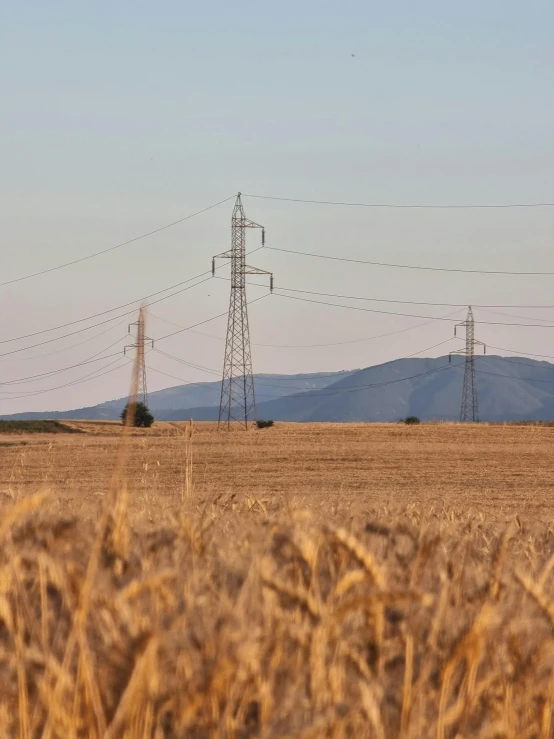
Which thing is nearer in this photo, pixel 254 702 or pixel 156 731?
pixel 156 731

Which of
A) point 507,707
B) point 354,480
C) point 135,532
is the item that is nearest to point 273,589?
point 507,707

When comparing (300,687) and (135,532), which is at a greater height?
(135,532)

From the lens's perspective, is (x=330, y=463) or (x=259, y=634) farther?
(x=330, y=463)

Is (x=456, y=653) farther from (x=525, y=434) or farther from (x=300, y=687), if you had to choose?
(x=525, y=434)

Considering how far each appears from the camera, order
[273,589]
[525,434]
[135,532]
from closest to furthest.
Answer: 1. [273,589]
2. [135,532]
3. [525,434]

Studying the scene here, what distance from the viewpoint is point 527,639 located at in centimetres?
246

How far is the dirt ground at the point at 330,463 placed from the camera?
26750 mm

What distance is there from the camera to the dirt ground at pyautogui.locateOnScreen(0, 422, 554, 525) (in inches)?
1053

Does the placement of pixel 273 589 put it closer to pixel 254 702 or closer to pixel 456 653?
pixel 254 702

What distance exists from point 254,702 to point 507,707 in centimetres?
59

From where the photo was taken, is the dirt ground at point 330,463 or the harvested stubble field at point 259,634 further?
the dirt ground at point 330,463

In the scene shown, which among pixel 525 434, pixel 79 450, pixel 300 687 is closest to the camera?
pixel 300 687

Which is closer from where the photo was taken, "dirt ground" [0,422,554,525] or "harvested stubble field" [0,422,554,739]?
"harvested stubble field" [0,422,554,739]

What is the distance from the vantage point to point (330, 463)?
3731 centimetres
